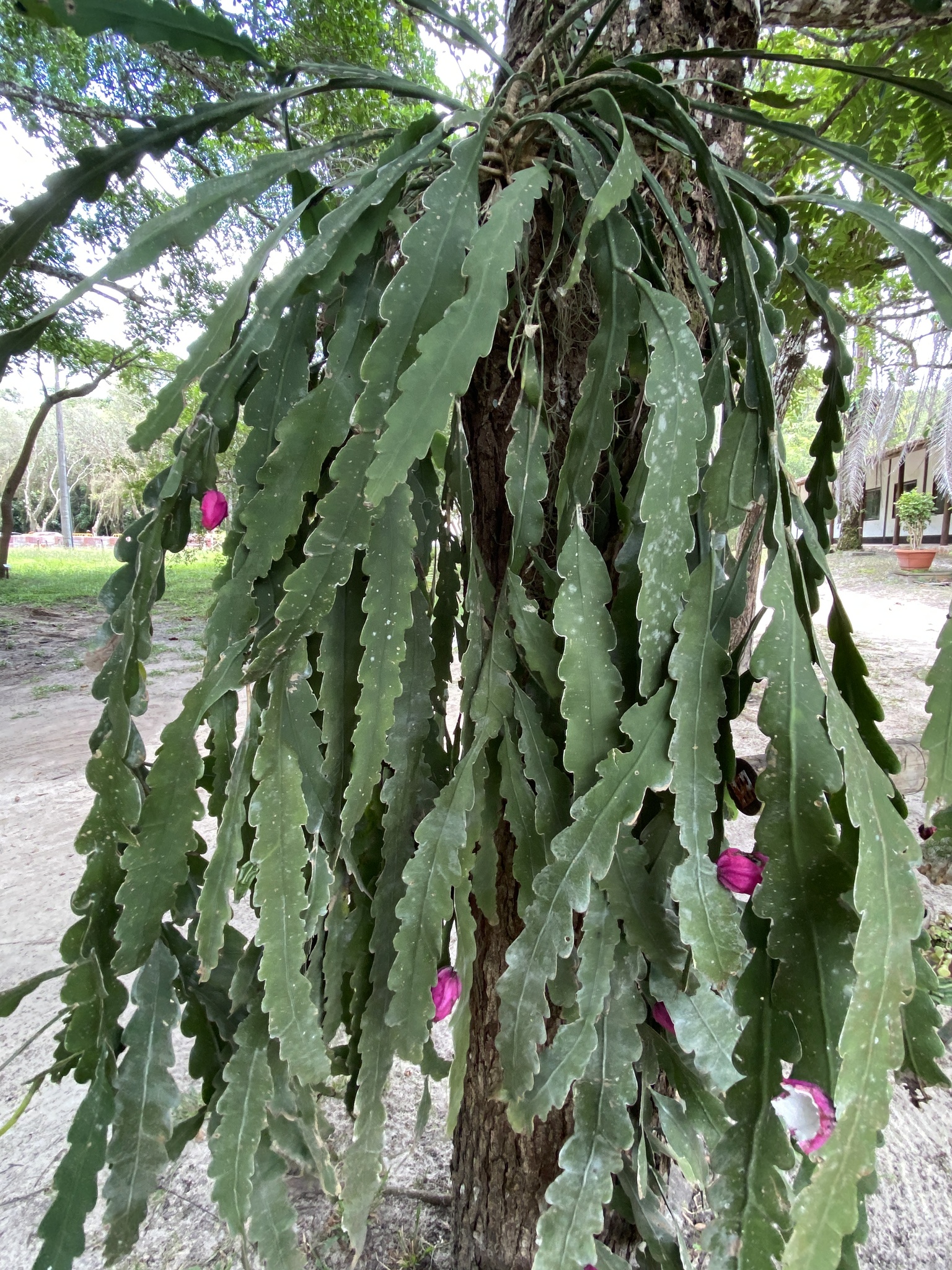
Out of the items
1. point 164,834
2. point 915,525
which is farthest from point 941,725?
point 915,525

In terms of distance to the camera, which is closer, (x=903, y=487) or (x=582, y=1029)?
(x=582, y=1029)

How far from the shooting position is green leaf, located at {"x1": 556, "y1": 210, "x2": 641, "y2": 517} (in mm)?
583

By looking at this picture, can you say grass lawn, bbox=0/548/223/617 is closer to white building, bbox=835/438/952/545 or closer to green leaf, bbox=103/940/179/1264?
green leaf, bbox=103/940/179/1264

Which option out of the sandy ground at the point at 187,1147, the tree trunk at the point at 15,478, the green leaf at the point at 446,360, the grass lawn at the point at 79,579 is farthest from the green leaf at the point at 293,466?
the grass lawn at the point at 79,579

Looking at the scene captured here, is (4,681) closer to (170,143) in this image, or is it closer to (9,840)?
(9,840)

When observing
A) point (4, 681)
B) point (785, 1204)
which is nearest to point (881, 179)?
point (785, 1204)

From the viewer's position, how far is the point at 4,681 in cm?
440

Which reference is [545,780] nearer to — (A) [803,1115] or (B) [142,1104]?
(A) [803,1115]

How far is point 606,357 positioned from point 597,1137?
0.65 metres

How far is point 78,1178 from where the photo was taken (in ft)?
2.06

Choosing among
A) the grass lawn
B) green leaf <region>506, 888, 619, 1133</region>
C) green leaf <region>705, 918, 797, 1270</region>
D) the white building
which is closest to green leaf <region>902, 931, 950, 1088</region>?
green leaf <region>705, 918, 797, 1270</region>

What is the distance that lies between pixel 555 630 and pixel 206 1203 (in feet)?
4.11

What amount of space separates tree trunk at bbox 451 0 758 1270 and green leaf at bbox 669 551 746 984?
271 millimetres

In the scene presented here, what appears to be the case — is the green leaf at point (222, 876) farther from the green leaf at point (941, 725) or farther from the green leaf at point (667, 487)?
the green leaf at point (941, 725)
